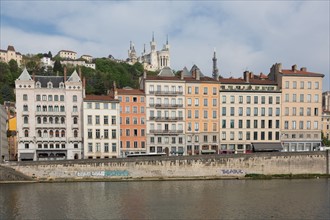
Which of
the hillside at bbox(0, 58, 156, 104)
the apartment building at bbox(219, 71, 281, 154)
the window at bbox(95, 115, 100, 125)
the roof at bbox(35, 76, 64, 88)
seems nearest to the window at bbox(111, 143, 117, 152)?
the window at bbox(95, 115, 100, 125)

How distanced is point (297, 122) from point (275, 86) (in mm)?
8280

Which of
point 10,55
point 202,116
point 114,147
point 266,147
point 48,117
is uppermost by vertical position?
point 10,55

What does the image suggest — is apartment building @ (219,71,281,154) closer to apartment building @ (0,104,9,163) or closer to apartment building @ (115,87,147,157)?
apartment building @ (115,87,147,157)

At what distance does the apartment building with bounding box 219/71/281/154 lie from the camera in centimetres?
7406

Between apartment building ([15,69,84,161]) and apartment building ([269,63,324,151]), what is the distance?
129 feet

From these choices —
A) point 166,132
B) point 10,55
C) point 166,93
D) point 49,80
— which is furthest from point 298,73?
point 10,55

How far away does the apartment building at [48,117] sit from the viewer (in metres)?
68.7

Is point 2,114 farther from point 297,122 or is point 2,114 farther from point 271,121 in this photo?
point 297,122

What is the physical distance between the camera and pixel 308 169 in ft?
208

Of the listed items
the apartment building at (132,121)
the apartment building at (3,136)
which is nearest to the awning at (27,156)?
the apartment building at (3,136)

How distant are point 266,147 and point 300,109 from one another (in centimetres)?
1035

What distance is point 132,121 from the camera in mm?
71625

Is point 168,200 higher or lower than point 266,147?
lower

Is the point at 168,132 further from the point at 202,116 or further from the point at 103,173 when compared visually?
the point at 103,173
